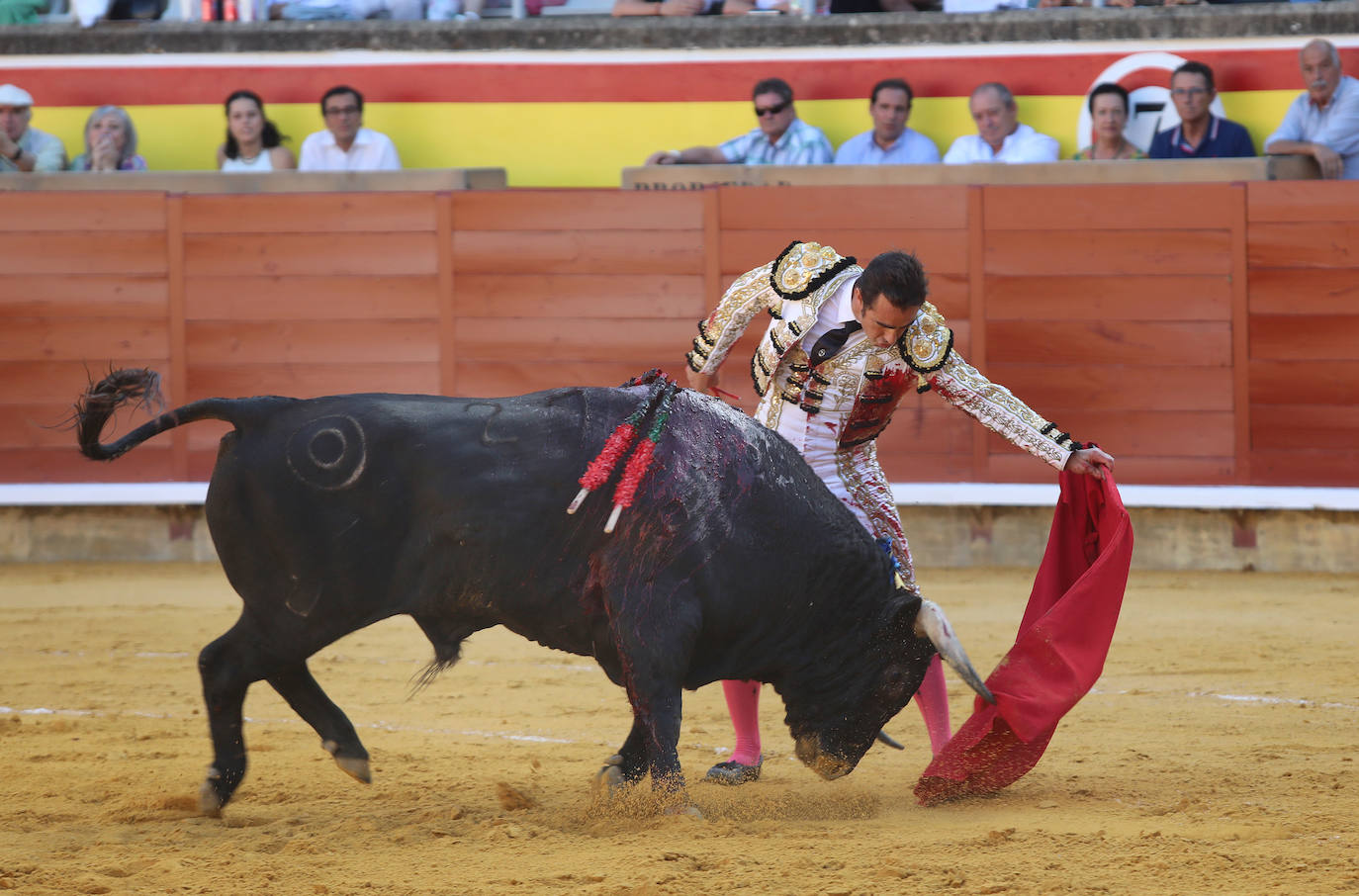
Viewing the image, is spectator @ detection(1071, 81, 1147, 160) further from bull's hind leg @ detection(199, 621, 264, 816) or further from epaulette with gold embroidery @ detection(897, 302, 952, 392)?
bull's hind leg @ detection(199, 621, 264, 816)

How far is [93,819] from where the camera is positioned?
3041 mm

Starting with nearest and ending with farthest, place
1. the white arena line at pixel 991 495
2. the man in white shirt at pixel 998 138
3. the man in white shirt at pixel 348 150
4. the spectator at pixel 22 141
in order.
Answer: the white arena line at pixel 991 495, the man in white shirt at pixel 998 138, the man in white shirt at pixel 348 150, the spectator at pixel 22 141

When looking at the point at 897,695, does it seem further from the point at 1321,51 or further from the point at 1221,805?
the point at 1321,51

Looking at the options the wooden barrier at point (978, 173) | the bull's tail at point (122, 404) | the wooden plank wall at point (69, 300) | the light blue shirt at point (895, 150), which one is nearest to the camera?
the bull's tail at point (122, 404)

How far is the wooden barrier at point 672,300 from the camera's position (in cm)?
669

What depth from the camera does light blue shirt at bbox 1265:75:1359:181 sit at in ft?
21.7

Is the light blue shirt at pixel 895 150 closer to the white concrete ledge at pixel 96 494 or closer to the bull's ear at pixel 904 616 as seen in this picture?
the white concrete ledge at pixel 96 494

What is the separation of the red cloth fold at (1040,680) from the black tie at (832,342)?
0.63m

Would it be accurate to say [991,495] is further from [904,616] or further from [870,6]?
[904,616]

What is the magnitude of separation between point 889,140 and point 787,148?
45cm

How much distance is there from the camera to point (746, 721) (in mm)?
3486

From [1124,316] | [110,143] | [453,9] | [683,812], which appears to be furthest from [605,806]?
[453,9]

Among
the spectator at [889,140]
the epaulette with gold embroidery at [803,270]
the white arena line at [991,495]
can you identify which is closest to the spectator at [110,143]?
the white arena line at [991,495]

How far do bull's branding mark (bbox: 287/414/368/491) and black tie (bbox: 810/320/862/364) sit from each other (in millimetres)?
954
